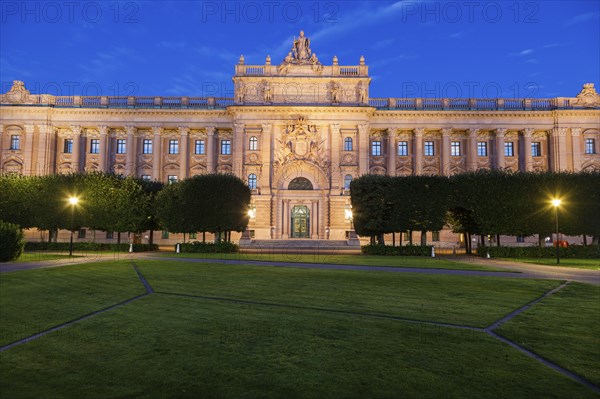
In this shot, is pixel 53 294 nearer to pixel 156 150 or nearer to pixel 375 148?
pixel 156 150

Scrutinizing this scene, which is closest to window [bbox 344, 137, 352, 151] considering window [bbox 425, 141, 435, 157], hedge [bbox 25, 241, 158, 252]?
window [bbox 425, 141, 435, 157]

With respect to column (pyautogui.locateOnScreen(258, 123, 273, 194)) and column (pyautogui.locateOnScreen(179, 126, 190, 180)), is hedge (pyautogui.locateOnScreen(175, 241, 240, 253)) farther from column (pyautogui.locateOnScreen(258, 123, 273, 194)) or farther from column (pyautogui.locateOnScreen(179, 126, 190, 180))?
column (pyautogui.locateOnScreen(179, 126, 190, 180))

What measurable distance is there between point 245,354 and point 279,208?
5129 centimetres

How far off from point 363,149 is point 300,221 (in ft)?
47.8

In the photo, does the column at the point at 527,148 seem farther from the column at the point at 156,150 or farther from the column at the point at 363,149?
the column at the point at 156,150

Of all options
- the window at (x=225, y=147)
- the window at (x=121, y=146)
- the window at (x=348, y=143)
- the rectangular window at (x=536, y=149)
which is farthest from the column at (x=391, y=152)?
the window at (x=121, y=146)

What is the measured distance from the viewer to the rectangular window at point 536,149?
62844 millimetres

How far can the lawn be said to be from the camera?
529cm

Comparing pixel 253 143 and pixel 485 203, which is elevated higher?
pixel 253 143

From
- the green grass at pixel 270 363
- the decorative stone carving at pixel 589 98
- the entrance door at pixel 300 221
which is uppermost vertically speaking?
the decorative stone carving at pixel 589 98

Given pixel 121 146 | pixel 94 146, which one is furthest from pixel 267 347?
pixel 94 146

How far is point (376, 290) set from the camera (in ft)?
46.0

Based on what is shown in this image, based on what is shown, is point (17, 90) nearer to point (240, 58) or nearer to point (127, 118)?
point (127, 118)

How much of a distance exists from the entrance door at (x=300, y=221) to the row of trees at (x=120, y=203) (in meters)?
16.2
